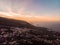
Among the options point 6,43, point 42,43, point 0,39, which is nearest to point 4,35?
point 0,39

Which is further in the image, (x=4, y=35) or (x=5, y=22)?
(x=5, y=22)

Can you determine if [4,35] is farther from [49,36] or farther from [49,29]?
[49,29]

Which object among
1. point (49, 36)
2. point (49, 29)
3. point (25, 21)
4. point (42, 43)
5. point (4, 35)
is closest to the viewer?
point (42, 43)

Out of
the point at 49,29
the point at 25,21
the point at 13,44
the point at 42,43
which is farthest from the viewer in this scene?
the point at 25,21

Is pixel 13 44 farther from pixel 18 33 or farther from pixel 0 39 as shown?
pixel 18 33

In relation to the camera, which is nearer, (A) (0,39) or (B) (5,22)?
(A) (0,39)

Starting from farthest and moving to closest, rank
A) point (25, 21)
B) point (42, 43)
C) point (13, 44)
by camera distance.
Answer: point (25, 21), point (42, 43), point (13, 44)

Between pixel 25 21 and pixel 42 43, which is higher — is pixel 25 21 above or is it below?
above

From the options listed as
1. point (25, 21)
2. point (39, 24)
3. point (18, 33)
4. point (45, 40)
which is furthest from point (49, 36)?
point (25, 21)

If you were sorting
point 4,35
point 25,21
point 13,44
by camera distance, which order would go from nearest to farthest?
point 13,44 → point 4,35 → point 25,21
